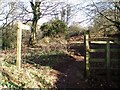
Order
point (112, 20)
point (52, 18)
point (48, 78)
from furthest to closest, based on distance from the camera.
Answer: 1. point (52, 18)
2. point (112, 20)
3. point (48, 78)

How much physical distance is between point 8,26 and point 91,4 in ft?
37.8

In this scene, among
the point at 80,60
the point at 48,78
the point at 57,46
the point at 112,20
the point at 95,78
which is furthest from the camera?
the point at 57,46

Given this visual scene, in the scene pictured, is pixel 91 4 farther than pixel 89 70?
Yes

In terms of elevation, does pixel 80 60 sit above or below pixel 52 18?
below

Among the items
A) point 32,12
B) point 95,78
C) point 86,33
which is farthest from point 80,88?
point 32,12

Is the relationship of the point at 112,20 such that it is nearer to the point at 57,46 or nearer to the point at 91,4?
the point at 91,4

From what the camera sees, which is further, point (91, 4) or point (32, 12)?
point (32, 12)

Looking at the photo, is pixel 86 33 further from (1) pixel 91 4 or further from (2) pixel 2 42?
(2) pixel 2 42

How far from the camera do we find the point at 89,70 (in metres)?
13.6

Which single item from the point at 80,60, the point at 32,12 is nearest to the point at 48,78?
the point at 80,60

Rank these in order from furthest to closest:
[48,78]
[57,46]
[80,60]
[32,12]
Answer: [32,12] < [57,46] < [80,60] < [48,78]

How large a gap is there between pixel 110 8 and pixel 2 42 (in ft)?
37.6

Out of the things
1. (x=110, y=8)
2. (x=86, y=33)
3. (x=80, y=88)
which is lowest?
(x=80, y=88)

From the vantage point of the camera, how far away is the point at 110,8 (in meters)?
18.7
